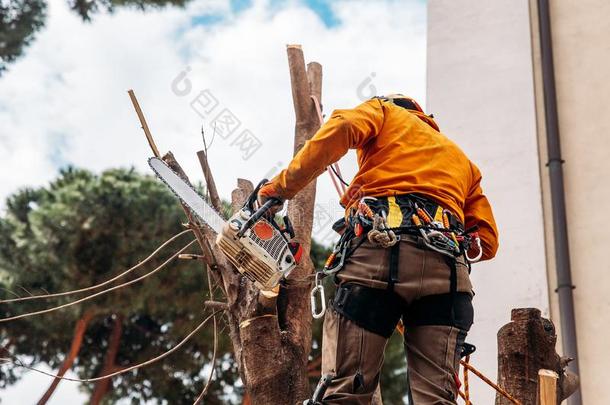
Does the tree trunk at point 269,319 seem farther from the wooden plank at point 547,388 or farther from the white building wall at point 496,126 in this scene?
the white building wall at point 496,126

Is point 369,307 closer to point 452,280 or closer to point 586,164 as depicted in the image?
point 452,280

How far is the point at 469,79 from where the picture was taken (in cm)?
796

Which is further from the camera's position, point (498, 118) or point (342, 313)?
point (498, 118)

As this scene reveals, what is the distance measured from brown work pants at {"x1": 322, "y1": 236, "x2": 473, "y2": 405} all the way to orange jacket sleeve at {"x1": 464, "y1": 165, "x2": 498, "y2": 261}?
1.56ft

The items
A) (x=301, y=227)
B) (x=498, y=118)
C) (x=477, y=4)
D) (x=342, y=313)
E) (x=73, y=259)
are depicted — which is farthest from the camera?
(x=73, y=259)

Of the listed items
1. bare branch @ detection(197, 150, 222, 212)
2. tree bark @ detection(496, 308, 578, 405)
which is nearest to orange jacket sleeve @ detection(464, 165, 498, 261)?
tree bark @ detection(496, 308, 578, 405)

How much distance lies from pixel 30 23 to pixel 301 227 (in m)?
9.43

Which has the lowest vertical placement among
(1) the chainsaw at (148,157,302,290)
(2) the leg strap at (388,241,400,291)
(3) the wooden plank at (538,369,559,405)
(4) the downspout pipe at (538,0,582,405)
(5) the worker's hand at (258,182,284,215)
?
(3) the wooden plank at (538,369,559,405)

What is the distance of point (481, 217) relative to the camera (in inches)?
132

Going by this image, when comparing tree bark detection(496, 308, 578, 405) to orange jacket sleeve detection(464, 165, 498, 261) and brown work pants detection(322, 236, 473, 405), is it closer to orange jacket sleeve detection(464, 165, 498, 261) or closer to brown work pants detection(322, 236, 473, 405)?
orange jacket sleeve detection(464, 165, 498, 261)

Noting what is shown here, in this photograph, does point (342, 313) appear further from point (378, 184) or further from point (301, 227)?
point (301, 227)

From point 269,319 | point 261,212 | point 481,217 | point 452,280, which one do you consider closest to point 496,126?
point 481,217

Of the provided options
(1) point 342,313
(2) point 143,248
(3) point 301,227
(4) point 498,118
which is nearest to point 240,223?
(1) point 342,313

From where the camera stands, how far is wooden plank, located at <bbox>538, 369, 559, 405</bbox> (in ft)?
10.1
